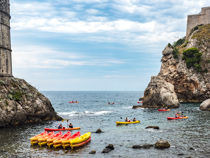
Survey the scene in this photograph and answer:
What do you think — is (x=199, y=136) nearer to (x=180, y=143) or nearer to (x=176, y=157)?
(x=180, y=143)

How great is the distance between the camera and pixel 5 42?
4656 cm

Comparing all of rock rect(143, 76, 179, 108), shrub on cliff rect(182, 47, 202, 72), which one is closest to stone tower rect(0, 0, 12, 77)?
rock rect(143, 76, 179, 108)

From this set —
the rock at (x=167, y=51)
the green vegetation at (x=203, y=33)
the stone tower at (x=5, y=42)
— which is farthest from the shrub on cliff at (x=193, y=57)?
the stone tower at (x=5, y=42)

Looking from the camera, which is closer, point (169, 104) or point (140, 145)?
point (140, 145)

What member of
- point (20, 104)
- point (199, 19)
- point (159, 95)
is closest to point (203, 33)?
point (199, 19)

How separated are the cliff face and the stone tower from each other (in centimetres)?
5870

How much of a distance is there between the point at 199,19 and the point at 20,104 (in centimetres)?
8556

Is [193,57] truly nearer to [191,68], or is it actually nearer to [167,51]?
[191,68]

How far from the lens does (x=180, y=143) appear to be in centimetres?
2827

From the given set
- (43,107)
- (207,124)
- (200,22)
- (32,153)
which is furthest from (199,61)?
(32,153)

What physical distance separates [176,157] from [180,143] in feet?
18.4

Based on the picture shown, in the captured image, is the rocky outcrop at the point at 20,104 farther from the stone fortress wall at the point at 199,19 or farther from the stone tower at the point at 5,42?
the stone fortress wall at the point at 199,19

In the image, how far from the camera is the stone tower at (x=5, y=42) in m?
45.0

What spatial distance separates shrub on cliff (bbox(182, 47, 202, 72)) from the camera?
7988 centimetres
